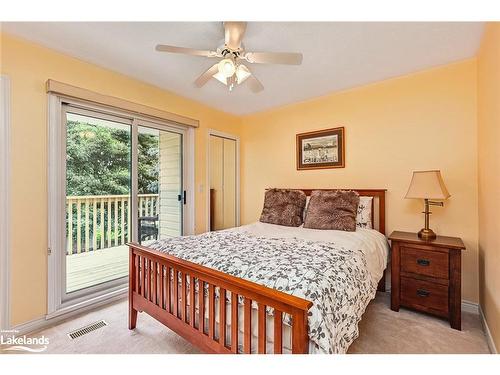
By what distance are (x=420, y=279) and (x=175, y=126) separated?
321 cm

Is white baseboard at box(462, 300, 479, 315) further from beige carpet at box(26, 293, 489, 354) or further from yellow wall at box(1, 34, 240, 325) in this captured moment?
yellow wall at box(1, 34, 240, 325)

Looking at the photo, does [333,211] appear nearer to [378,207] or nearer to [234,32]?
[378,207]

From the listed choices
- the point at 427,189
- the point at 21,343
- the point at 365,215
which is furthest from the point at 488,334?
the point at 21,343

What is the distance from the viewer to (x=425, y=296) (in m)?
2.11

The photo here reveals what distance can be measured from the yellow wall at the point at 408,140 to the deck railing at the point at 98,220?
2216 mm

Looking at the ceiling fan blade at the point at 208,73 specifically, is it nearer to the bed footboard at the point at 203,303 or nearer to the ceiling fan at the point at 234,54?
the ceiling fan at the point at 234,54

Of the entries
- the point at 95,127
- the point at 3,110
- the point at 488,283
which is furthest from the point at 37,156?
the point at 488,283

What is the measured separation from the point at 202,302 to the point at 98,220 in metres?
1.83

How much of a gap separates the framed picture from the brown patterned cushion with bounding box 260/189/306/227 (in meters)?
0.56

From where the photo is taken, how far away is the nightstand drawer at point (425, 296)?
6.65ft

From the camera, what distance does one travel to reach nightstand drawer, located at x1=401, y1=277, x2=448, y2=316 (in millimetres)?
2027

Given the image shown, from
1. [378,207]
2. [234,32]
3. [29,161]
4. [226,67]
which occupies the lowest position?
[378,207]

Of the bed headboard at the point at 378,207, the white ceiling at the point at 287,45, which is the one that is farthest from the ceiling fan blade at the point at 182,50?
the bed headboard at the point at 378,207
